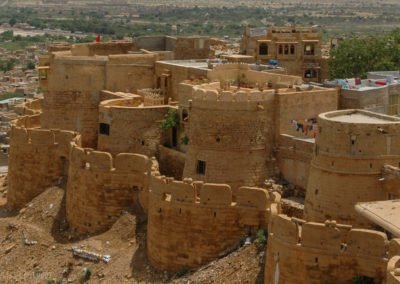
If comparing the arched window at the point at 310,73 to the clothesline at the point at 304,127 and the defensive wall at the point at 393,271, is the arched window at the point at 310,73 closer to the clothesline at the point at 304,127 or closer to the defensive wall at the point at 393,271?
the clothesline at the point at 304,127

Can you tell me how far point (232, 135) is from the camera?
84.8 feet

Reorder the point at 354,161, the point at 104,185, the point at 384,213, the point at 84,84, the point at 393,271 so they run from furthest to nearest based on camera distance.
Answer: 1. the point at 84,84
2. the point at 104,185
3. the point at 354,161
4. the point at 384,213
5. the point at 393,271

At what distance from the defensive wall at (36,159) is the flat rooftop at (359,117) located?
9.99m

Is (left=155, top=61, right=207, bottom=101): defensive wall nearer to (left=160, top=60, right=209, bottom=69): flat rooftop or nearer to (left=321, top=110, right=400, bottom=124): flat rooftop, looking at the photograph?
(left=160, top=60, right=209, bottom=69): flat rooftop

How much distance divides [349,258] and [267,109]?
7.18 metres

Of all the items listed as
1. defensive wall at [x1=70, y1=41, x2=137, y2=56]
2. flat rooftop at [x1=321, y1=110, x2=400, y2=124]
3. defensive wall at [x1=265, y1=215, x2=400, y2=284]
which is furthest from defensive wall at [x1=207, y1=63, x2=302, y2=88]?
defensive wall at [x1=265, y1=215, x2=400, y2=284]

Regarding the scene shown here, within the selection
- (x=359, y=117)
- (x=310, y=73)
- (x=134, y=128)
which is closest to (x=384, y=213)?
(x=359, y=117)

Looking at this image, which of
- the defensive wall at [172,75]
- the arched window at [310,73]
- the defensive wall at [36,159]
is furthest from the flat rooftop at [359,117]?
the arched window at [310,73]

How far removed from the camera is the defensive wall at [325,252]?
64.3 feet

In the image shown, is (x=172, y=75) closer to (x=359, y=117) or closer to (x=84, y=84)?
(x=84, y=84)

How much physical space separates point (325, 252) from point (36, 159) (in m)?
13.7

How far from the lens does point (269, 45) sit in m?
38.4

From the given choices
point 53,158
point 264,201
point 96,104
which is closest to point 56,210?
point 53,158

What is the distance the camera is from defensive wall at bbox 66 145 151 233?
27812 millimetres
